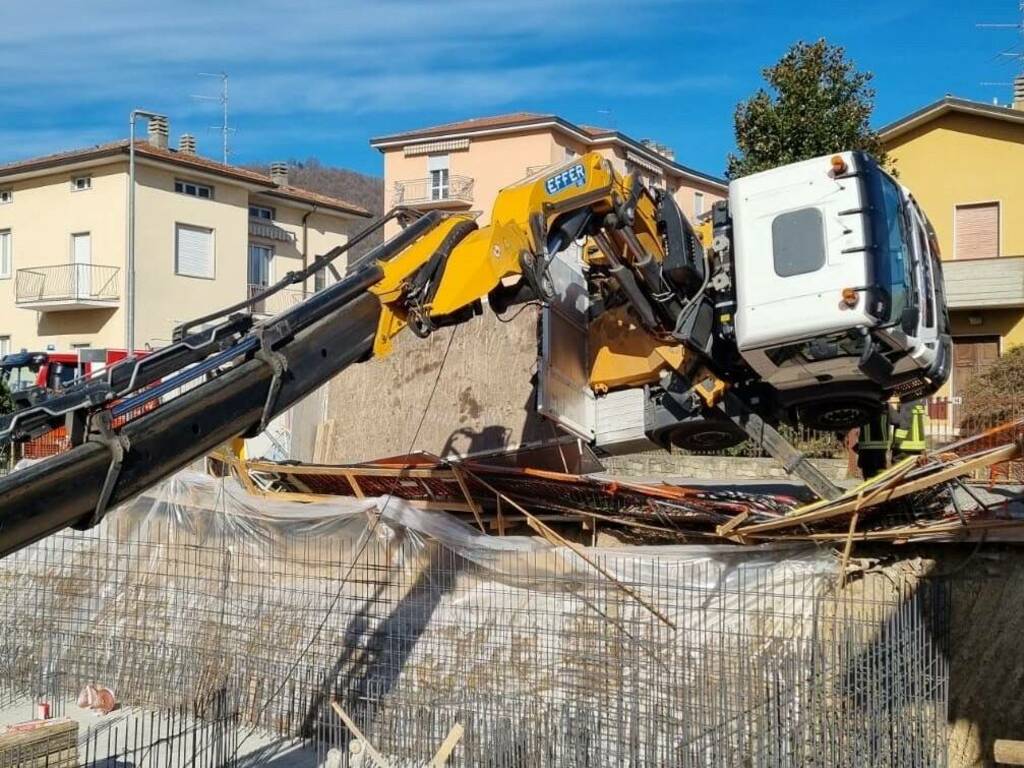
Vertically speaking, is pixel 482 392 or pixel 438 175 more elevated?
pixel 438 175

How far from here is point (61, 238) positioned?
28.6m

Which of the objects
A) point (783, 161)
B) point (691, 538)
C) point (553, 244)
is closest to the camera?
point (553, 244)

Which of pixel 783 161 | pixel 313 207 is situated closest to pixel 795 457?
pixel 783 161

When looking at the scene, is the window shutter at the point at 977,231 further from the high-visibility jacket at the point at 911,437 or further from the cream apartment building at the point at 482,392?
the high-visibility jacket at the point at 911,437

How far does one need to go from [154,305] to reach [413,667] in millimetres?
21801

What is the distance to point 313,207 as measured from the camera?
1288 inches

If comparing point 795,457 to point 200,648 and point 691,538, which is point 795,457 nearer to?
point 691,538

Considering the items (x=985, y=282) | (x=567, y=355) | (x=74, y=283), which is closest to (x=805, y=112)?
(x=985, y=282)

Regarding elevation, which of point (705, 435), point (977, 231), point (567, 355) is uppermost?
point (977, 231)

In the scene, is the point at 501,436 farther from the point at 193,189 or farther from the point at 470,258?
the point at 193,189

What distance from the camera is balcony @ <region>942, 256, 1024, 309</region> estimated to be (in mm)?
19797

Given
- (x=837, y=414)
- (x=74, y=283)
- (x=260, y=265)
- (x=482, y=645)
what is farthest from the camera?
(x=260, y=265)

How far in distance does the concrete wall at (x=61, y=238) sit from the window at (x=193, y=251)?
153cm

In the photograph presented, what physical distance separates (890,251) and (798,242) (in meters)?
0.53
